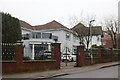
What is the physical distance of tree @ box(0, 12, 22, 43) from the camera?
96.8ft

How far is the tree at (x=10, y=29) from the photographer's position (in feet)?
96.8

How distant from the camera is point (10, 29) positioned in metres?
30.4

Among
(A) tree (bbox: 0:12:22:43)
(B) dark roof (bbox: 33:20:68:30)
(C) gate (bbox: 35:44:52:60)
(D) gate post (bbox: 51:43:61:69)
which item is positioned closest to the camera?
(C) gate (bbox: 35:44:52:60)

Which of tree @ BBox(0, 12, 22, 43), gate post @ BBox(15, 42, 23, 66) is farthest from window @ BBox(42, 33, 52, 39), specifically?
gate post @ BBox(15, 42, 23, 66)

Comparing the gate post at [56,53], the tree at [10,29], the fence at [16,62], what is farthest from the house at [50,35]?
the fence at [16,62]

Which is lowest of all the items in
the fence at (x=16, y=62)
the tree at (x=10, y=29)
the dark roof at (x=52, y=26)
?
the fence at (x=16, y=62)

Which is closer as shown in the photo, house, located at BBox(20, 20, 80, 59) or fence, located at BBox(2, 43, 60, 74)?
fence, located at BBox(2, 43, 60, 74)

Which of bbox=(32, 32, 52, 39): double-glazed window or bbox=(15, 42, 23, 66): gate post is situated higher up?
bbox=(32, 32, 52, 39): double-glazed window

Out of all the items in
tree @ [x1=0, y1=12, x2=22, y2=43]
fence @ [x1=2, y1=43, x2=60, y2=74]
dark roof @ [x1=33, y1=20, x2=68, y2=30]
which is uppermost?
dark roof @ [x1=33, y1=20, x2=68, y2=30]

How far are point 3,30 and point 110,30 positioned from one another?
124ft

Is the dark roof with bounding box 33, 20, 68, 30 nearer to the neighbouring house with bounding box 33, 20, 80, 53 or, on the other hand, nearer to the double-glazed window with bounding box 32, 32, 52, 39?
the neighbouring house with bounding box 33, 20, 80, 53

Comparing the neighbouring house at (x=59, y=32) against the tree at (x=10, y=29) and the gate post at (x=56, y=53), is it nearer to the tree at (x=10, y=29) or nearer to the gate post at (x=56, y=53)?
the tree at (x=10, y=29)

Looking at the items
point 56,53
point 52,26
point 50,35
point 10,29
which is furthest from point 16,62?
point 52,26

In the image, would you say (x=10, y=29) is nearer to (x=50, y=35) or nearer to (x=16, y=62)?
(x=16, y=62)
